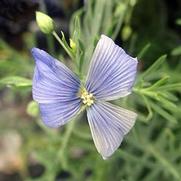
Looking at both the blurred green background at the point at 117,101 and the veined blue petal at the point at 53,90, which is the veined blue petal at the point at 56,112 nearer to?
the veined blue petal at the point at 53,90

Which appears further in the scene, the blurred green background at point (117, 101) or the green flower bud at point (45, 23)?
the blurred green background at point (117, 101)

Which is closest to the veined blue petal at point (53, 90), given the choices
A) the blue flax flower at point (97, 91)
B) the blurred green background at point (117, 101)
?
the blue flax flower at point (97, 91)

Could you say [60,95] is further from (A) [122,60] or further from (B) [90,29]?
(B) [90,29]

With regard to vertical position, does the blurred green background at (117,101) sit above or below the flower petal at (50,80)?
below

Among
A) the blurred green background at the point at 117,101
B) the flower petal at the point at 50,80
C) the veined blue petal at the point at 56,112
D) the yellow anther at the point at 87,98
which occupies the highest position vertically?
the flower petal at the point at 50,80

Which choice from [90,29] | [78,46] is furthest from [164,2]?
[78,46]

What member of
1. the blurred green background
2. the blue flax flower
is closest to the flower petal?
the blue flax flower

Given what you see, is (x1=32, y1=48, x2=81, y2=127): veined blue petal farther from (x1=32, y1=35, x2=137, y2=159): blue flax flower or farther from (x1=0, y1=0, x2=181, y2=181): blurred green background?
(x1=0, y1=0, x2=181, y2=181): blurred green background
